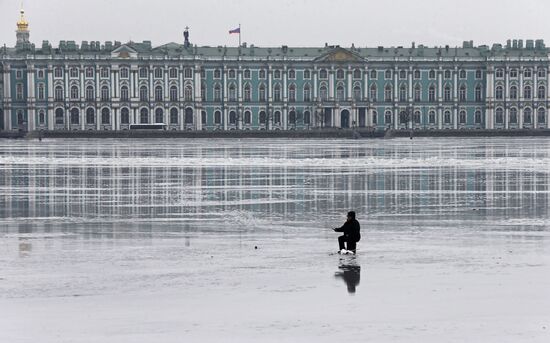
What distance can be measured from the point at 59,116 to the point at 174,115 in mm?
12855

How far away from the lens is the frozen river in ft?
38.8

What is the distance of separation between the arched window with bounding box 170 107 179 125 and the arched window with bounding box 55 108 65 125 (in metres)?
12.1

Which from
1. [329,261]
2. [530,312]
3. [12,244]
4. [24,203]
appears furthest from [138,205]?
[530,312]

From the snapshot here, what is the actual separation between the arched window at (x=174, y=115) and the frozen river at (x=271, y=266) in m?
119

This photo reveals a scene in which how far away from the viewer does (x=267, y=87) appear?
151 meters

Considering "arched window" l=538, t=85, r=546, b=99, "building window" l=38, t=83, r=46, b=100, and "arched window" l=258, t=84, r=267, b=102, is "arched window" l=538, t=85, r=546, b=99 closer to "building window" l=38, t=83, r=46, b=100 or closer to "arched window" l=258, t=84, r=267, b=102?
"arched window" l=258, t=84, r=267, b=102

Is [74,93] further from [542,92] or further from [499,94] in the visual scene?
[542,92]

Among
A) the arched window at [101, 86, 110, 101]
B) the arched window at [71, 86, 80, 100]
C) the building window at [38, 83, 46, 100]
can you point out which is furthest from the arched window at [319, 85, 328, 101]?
the building window at [38, 83, 46, 100]

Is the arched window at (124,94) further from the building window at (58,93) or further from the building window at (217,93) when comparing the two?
the building window at (217,93)

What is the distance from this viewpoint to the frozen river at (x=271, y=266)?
466 inches

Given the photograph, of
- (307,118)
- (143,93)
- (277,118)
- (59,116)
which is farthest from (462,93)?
(59,116)

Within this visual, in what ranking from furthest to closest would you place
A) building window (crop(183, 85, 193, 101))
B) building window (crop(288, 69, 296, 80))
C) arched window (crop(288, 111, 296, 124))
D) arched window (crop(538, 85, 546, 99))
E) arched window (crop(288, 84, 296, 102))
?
arched window (crop(538, 85, 546, 99)) → building window (crop(288, 69, 296, 80)) → arched window (crop(288, 84, 296, 102)) → arched window (crop(288, 111, 296, 124)) → building window (crop(183, 85, 193, 101))

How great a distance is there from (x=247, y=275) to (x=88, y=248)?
354 cm

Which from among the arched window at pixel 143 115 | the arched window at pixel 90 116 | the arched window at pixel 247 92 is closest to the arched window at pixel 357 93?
the arched window at pixel 247 92
